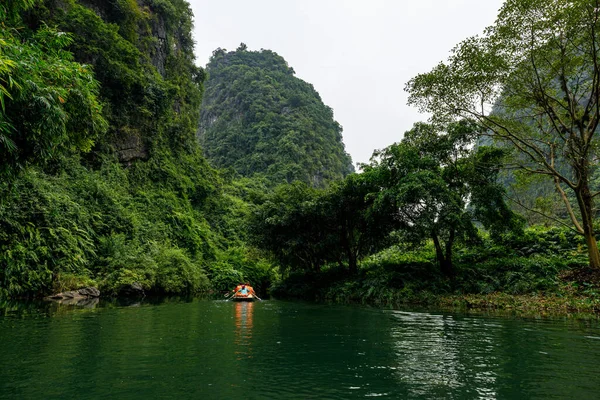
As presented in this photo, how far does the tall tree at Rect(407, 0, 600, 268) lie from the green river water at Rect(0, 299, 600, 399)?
787cm

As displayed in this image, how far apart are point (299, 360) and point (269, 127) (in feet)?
244

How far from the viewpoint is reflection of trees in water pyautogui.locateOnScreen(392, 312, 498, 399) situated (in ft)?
15.8

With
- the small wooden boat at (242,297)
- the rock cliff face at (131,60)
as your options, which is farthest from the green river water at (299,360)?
the rock cliff face at (131,60)

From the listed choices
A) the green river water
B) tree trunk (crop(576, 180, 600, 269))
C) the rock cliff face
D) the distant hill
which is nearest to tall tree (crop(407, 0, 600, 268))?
tree trunk (crop(576, 180, 600, 269))

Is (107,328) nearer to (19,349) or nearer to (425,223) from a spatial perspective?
(19,349)

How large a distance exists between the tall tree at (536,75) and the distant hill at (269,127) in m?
51.6

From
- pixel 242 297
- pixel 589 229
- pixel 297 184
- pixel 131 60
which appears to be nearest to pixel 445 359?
pixel 589 229

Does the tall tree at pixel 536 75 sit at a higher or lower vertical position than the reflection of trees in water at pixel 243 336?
higher

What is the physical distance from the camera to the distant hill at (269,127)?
7319cm

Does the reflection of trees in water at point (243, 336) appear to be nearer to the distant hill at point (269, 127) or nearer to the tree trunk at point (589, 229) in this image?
the tree trunk at point (589, 229)

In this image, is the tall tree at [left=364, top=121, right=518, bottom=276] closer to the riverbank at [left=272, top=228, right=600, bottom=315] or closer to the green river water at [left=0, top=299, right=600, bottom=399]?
the riverbank at [left=272, top=228, right=600, bottom=315]

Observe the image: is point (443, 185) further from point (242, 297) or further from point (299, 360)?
point (299, 360)

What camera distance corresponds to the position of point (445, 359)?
634cm

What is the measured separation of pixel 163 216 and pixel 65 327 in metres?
25.6
